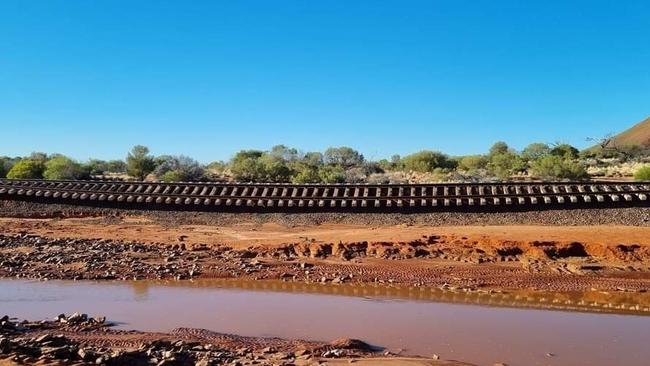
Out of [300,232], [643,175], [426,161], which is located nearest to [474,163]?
[426,161]

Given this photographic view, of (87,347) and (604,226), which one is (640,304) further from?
(87,347)

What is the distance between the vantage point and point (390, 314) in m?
10.5

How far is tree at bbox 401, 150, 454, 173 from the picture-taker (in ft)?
154

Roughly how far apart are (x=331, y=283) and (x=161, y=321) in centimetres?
420

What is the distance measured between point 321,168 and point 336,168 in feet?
5.05

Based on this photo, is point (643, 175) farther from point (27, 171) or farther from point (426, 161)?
point (27, 171)

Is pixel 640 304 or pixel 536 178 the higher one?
pixel 536 178

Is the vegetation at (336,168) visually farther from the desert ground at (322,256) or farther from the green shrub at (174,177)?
the desert ground at (322,256)

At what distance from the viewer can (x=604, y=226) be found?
1769cm

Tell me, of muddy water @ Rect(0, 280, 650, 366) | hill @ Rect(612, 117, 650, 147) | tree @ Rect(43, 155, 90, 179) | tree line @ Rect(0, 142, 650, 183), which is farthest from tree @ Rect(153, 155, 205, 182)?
hill @ Rect(612, 117, 650, 147)

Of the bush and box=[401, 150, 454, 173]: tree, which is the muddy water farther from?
box=[401, 150, 454, 173]: tree

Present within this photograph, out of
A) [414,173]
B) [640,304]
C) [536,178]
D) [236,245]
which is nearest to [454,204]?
[236,245]

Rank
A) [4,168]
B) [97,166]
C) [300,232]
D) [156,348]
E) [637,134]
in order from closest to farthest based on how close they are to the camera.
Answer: [156,348] < [300,232] < [4,168] < [97,166] < [637,134]

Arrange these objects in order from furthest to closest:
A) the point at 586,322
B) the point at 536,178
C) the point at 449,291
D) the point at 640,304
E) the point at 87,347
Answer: the point at 536,178 < the point at 449,291 < the point at 640,304 < the point at 586,322 < the point at 87,347
